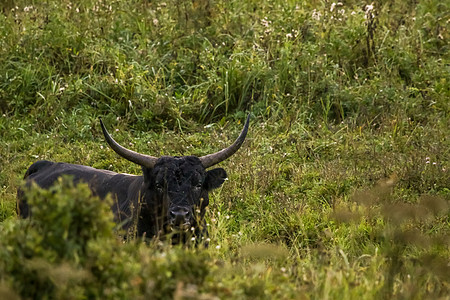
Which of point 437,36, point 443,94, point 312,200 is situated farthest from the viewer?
point 437,36

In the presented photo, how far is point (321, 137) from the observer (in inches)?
380

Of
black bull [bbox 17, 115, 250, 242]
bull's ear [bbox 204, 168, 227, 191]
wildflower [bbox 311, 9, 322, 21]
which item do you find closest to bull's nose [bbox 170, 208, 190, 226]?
black bull [bbox 17, 115, 250, 242]

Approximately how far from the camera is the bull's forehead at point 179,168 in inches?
253

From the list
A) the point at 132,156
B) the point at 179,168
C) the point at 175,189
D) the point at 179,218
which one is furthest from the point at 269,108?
the point at 179,218

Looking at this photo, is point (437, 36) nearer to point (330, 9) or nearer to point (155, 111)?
point (330, 9)

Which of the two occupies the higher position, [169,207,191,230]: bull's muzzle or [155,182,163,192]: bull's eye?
[155,182,163,192]: bull's eye

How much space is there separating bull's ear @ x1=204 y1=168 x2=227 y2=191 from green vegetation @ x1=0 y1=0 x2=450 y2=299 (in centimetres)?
41

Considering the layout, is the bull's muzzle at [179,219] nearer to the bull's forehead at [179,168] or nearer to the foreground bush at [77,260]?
the bull's forehead at [179,168]

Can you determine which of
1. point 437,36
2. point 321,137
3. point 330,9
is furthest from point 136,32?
point 437,36

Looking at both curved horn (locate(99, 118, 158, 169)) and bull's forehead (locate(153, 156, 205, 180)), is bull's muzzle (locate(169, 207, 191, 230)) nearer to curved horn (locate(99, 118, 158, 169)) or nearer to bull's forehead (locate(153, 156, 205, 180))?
bull's forehead (locate(153, 156, 205, 180))

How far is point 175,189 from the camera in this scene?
20.8 feet

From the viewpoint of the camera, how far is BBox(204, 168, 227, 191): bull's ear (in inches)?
265

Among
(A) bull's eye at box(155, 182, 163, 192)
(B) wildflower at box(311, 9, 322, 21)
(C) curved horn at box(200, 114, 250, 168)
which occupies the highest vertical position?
(B) wildflower at box(311, 9, 322, 21)

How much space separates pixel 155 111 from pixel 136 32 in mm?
2415
